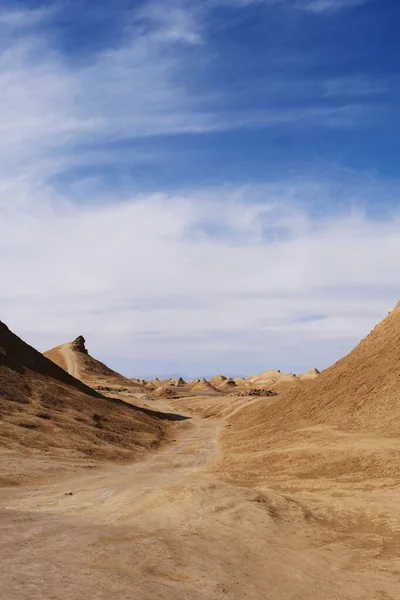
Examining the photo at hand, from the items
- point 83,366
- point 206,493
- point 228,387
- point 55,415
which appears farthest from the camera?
point 228,387

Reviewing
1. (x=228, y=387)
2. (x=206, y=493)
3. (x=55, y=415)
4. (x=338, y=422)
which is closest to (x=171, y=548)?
(x=206, y=493)

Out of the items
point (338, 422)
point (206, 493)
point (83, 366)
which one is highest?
point (83, 366)

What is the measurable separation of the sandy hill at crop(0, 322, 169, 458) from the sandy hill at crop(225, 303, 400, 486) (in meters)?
8.40

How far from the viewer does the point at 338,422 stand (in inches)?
1405

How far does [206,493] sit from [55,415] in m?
23.9

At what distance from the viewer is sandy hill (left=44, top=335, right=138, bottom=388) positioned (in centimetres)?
10950

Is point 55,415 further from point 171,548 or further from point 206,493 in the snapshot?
point 171,548

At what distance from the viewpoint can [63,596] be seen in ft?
33.3

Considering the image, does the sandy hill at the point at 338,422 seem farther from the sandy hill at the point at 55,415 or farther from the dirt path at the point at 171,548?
the sandy hill at the point at 55,415

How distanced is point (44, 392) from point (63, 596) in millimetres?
36550

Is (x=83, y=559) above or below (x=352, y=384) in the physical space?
below

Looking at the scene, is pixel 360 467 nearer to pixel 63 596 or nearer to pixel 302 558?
pixel 302 558

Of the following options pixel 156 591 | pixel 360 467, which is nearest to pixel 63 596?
pixel 156 591

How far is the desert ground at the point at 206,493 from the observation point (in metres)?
12.2
